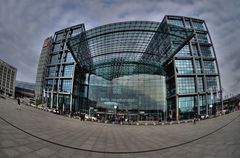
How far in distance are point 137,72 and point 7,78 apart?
4679 inches

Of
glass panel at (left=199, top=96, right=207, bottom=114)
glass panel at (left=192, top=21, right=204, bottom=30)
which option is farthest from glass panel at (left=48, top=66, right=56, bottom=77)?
glass panel at (left=192, top=21, right=204, bottom=30)

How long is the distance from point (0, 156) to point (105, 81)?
5568 centimetres

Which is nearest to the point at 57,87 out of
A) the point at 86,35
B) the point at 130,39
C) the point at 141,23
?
the point at 86,35

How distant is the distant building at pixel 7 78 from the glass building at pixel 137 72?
246 feet

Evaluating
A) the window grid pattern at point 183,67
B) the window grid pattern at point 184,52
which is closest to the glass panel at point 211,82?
the window grid pattern at point 183,67

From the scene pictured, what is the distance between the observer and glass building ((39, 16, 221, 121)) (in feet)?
129

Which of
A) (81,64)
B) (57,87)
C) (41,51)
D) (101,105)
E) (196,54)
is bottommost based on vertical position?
(101,105)

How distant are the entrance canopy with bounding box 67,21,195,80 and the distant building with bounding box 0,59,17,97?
9446 centimetres

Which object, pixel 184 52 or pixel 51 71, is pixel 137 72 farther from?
pixel 51 71

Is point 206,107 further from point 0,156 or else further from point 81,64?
point 0,156

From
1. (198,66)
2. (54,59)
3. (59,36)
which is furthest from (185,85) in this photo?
(59,36)

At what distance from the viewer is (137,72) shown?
190ft

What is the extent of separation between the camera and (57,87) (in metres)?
61.0

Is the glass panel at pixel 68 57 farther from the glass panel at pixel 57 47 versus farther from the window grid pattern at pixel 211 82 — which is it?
the window grid pattern at pixel 211 82
